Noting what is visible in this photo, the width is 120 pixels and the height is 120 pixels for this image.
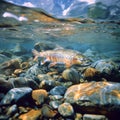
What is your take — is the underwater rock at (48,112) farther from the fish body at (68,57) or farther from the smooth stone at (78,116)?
the fish body at (68,57)

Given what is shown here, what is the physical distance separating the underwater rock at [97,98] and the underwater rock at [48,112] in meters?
0.72

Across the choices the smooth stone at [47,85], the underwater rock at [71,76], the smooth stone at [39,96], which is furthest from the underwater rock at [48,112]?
the underwater rock at [71,76]

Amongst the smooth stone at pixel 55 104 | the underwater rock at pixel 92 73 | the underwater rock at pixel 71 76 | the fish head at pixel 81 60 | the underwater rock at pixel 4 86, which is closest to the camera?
the smooth stone at pixel 55 104

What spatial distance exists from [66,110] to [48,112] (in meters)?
0.63

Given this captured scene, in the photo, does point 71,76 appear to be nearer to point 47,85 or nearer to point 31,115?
point 47,85

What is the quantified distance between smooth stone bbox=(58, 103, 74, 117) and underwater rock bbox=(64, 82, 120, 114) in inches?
9.9

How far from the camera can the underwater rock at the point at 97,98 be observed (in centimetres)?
597

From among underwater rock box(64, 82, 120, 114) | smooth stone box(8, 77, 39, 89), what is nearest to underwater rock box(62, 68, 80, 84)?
smooth stone box(8, 77, 39, 89)

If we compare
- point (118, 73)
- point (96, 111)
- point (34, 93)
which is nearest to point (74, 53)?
point (118, 73)

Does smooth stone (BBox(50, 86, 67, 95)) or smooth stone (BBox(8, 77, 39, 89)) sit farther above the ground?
smooth stone (BBox(8, 77, 39, 89))

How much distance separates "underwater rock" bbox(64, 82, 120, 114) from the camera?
19.6 feet

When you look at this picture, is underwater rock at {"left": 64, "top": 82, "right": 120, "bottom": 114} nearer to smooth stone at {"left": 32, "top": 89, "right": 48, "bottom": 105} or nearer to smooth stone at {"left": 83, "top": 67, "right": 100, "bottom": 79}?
smooth stone at {"left": 32, "top": 89, "right": 48, "bottom": 105}

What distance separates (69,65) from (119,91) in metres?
4.62

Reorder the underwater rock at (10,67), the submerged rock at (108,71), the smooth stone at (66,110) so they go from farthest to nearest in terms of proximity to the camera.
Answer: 1. the underwater rock at (10,67)
2. the submerged rock at (108,71)
3. the smooth stone at (66,110)
